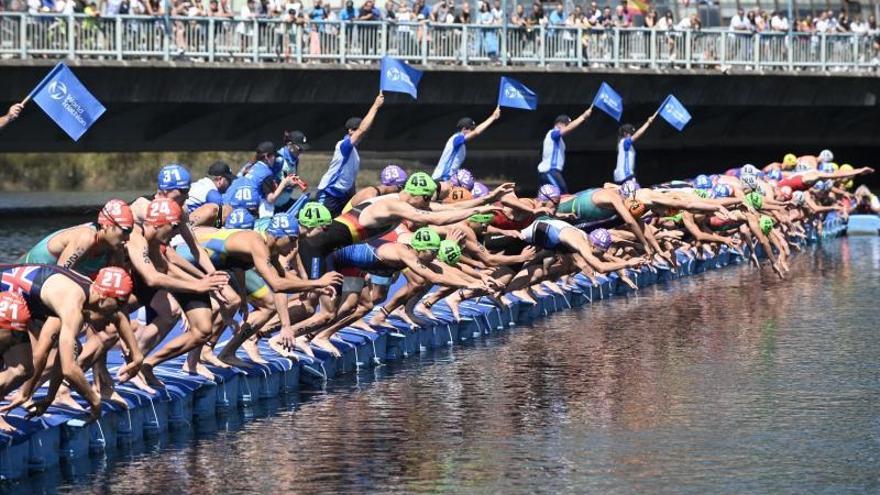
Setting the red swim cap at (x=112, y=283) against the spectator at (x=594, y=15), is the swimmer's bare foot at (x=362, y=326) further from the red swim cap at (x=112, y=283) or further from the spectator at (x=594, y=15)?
the spectator at (x=594, y=15)

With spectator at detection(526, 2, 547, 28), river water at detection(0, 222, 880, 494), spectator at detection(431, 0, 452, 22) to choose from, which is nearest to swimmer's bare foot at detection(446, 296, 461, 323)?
river water at detection(0, 222, 880, 494)

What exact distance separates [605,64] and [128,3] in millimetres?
12235

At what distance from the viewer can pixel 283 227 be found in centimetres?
1912

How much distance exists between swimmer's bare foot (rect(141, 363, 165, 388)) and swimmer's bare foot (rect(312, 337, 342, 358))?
3347mm

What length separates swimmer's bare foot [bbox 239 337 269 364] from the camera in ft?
62.5

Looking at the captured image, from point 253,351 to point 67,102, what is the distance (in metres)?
3.72

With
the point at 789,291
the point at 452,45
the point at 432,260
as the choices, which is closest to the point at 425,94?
the point at 452,45

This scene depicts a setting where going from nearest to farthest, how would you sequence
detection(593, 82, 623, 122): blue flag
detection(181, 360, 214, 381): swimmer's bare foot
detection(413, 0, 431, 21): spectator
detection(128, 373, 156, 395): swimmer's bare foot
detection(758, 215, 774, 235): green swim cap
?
1. detection(128, 373, 156, 395): swimmer's bare foot
2. detection(181, 360, 214, 381): swimmer's bare foot
3. detection(758, 215, 774, 235): green swim cap
4. detection(593, 82, 623, 122): blue flag
5. detection(413, 0, 431, 21): spectator

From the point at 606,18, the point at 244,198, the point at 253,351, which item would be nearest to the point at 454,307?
the point at 244,198

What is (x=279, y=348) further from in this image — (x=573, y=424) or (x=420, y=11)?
(x=420, y=11)

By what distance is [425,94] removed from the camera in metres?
44.2

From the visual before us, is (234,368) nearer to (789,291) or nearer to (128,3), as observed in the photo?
(789,291)

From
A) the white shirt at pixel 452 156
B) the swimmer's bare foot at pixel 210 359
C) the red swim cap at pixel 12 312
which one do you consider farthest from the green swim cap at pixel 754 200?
the red swim cap at pixel 12 312

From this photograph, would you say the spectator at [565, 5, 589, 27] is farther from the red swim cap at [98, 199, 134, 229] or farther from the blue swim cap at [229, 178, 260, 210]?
the red swim cap at [98, 199, 134, 229]
